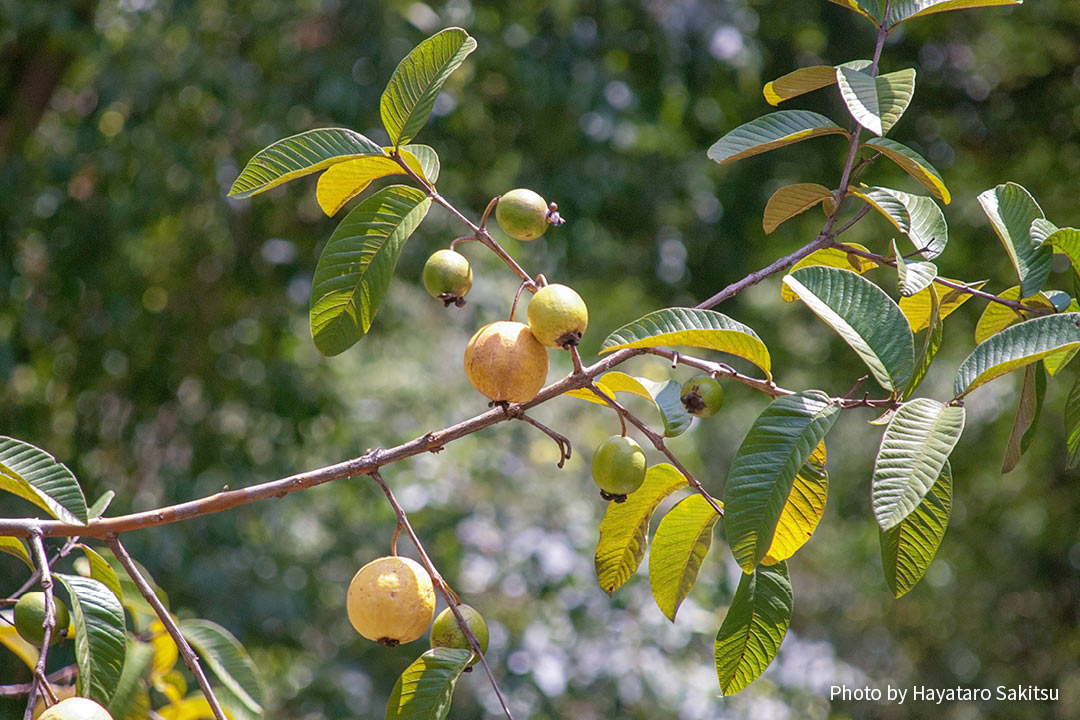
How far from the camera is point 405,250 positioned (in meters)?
2.85

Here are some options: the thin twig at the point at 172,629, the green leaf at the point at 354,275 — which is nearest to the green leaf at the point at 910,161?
the green leaf at the point at 354,275

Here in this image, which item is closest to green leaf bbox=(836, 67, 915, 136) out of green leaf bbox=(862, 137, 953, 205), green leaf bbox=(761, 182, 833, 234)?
green leaf bbox=(862, 137, 953, 205)

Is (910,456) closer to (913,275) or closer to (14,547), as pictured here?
(913,275)

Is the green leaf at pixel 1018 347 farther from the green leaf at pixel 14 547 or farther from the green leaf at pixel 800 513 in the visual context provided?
the green leaf at pixel 14 547

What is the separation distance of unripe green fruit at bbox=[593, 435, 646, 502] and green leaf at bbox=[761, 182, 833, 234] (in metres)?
0.30

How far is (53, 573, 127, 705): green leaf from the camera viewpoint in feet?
2.60

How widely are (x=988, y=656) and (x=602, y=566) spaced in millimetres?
4641

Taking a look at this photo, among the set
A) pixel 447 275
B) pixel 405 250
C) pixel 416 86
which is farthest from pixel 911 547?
pixel 405 250

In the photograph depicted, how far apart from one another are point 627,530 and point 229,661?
605mm

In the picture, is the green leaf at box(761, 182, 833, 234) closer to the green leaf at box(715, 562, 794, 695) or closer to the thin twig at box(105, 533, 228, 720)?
the green leaf at box(715, 562, 794, 695)

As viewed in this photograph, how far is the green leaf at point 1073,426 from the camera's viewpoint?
74 cm

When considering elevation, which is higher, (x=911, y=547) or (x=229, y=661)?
(x=911, y=547)

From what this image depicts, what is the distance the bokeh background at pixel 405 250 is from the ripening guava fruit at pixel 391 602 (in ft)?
5.83

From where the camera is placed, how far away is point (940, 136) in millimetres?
3527
